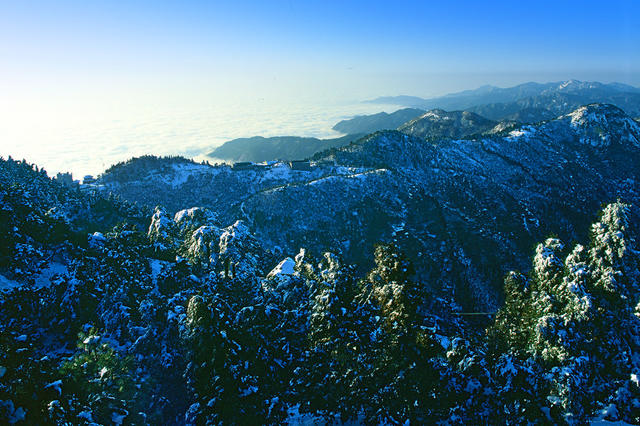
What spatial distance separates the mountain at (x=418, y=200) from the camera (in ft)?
370

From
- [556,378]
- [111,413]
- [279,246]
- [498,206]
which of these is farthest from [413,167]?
[111,413]

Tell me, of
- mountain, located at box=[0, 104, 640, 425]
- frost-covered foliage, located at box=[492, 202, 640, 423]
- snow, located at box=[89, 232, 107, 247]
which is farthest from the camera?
snow, located at box=[89, 232, 107, 247]

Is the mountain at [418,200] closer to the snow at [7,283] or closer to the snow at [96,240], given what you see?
the snow at [96,240]

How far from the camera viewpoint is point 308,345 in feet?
98.9

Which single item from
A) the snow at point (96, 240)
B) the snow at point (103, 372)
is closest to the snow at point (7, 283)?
the snow at point (96, 240)

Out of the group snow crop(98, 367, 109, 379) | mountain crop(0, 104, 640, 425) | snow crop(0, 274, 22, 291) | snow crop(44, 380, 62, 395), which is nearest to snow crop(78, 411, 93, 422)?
mountain crop(0, 104, 640, 425)

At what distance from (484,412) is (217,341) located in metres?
20.3

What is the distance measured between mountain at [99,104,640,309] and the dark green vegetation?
68.2 metres

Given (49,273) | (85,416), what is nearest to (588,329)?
(85,416)

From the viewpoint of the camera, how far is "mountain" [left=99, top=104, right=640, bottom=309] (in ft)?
370

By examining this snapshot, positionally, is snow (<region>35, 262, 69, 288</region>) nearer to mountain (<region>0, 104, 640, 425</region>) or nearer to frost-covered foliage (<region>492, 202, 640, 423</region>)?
mountain (<region>0, 104, 640, 425</region>)

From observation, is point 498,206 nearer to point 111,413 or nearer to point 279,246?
point 279,246

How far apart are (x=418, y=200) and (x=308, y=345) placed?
118734 mm

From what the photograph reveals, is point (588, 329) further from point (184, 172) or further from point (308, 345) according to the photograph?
point (184, 172)
